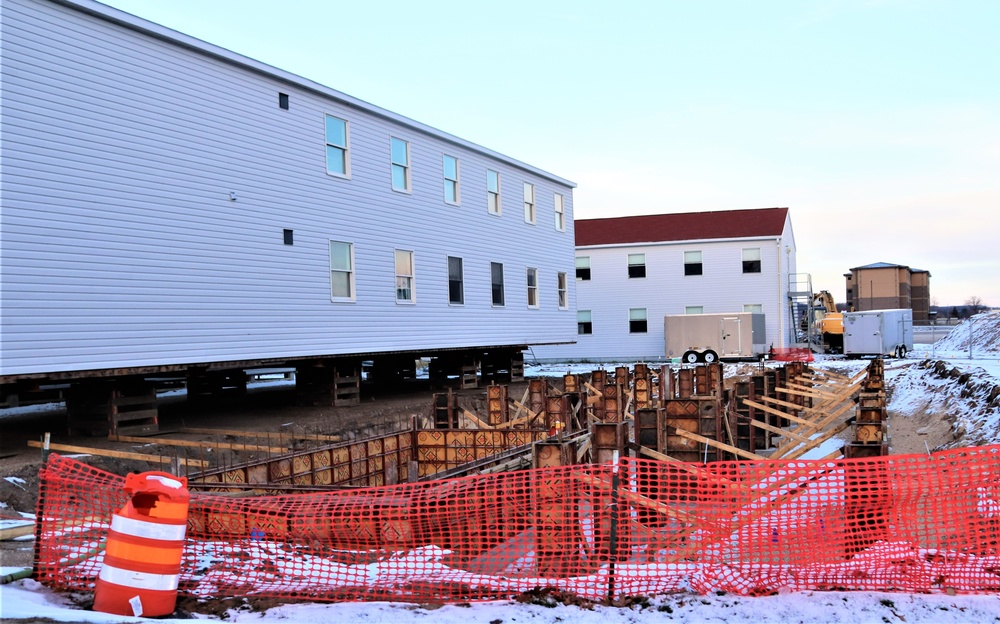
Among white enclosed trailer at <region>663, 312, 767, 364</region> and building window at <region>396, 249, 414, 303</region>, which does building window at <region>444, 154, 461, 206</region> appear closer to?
building window at <region>396, 249, 414, 303</region>

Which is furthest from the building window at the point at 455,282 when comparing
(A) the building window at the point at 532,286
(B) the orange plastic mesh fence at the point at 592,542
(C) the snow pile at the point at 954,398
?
(B) the orange plastic mesh fence at the point at 592,542

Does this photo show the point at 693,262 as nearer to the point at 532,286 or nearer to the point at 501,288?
the point at 532,286

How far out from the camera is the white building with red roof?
141 feet

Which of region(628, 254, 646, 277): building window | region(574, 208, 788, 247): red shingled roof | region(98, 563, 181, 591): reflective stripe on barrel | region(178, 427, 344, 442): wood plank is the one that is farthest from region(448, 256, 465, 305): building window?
region(628, 254, 646, 277): building window

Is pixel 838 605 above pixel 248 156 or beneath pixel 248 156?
beneath

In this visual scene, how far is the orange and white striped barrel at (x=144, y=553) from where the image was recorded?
5703 millimetres

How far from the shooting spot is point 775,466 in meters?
6.79

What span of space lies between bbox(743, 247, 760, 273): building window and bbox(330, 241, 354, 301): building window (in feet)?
93.1

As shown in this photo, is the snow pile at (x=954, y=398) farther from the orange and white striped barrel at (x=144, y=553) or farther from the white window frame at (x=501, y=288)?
the orange and white striped barrel at (x=144, y=553)

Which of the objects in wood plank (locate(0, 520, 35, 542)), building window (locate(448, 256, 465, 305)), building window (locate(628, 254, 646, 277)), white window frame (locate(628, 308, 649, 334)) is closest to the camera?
wood plank (locate(0, 520, 35, 542))

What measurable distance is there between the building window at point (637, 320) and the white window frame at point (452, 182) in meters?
21.8

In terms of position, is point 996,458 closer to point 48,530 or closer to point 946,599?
point 946,599

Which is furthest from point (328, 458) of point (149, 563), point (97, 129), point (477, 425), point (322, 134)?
point (322, 134)

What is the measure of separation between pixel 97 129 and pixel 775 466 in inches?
528
